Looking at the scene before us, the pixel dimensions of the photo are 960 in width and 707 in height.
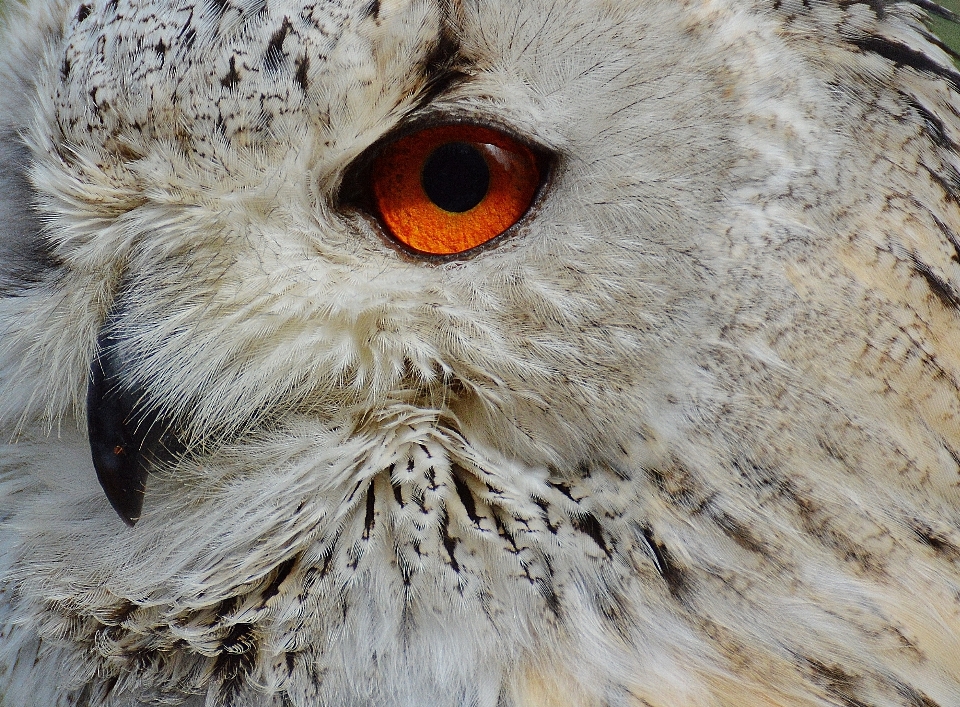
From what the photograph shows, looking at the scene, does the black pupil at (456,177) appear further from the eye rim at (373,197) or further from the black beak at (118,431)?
the black beak at (118,431)

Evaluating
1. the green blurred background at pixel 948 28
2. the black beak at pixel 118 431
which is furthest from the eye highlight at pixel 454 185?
the green blurred background at pixel 948 28

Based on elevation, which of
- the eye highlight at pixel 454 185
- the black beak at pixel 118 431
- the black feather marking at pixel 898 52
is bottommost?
the black beak at pixel 118 431

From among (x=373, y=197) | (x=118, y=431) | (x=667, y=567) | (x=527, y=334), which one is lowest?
(x=667, y=567)

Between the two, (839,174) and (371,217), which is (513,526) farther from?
(839,174)

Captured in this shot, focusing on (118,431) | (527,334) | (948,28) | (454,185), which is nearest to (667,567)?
(527,334)

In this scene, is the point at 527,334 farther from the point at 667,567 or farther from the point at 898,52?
the point at 898,52

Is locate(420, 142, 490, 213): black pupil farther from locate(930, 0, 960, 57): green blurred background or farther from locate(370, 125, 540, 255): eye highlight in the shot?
locate(930, 0, 960, 57): green blurred background

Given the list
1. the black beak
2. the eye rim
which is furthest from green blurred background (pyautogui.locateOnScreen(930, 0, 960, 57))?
the black beak

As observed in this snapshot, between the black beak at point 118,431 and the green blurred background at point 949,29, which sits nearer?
the black beak at point 118,431
